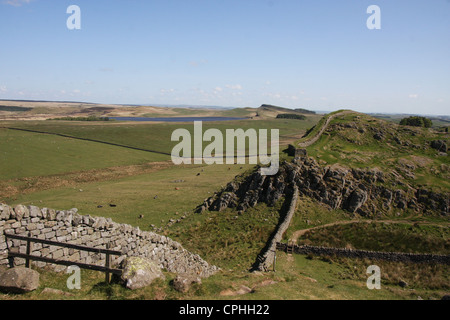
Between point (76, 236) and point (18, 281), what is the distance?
4829mm

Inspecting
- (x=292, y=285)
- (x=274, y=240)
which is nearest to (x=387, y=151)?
(x=274, y=240)

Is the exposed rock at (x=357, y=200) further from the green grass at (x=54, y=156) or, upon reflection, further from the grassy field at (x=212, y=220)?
the green grass at (x=54, y=156)

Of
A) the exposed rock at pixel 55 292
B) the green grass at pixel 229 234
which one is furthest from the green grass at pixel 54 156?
the exposed rock at pixel 55 292

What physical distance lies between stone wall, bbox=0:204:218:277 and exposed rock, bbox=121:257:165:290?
3.84 m

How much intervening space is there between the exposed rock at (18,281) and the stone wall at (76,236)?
7.43 ft

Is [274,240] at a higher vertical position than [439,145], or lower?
lower

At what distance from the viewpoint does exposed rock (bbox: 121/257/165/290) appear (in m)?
12.8

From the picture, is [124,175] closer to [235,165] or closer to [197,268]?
[235,165]

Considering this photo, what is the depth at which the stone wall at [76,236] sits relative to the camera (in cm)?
1423

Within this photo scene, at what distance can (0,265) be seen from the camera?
13.4m

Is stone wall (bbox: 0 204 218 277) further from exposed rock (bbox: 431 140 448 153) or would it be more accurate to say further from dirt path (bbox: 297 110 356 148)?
exposed rock (bbox: 431 140 448 153)

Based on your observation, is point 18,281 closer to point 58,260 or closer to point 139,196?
point 58,260

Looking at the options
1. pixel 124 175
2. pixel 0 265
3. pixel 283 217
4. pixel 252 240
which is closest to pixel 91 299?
pixel 0 265

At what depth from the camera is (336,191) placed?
3884 centimetres
